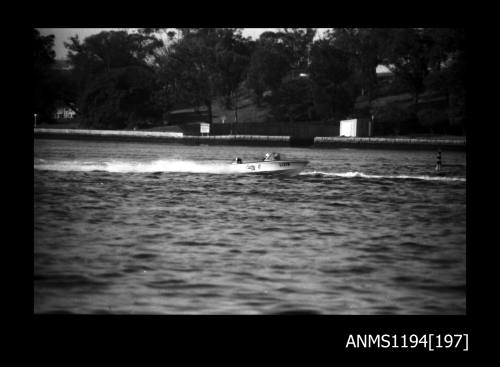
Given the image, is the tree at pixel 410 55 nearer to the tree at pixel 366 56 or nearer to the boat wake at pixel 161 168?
the tree at pixel 366 56

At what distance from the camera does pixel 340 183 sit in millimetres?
28328

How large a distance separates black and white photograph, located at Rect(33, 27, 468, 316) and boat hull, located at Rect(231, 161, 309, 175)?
89 millimetres

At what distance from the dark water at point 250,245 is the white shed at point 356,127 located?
29083 mm

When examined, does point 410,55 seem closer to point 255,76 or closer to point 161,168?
point 255,76

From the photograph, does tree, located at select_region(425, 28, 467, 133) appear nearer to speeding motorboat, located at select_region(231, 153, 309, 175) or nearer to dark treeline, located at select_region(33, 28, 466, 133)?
dark treeline, located at select_region(33, 28, 466, 133)

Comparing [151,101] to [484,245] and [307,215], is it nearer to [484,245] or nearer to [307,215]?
[307,215]

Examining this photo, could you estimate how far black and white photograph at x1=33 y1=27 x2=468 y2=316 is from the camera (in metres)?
11.2

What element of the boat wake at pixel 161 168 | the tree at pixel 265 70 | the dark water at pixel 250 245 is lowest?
the dark water at pixel 250 245

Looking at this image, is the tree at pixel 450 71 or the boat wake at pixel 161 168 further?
the tree at pixel 450 71

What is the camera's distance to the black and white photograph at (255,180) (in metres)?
11.2

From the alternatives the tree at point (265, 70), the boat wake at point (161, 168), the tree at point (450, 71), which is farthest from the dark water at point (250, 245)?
the tree at point (265, 70)

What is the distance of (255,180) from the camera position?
29031mm
